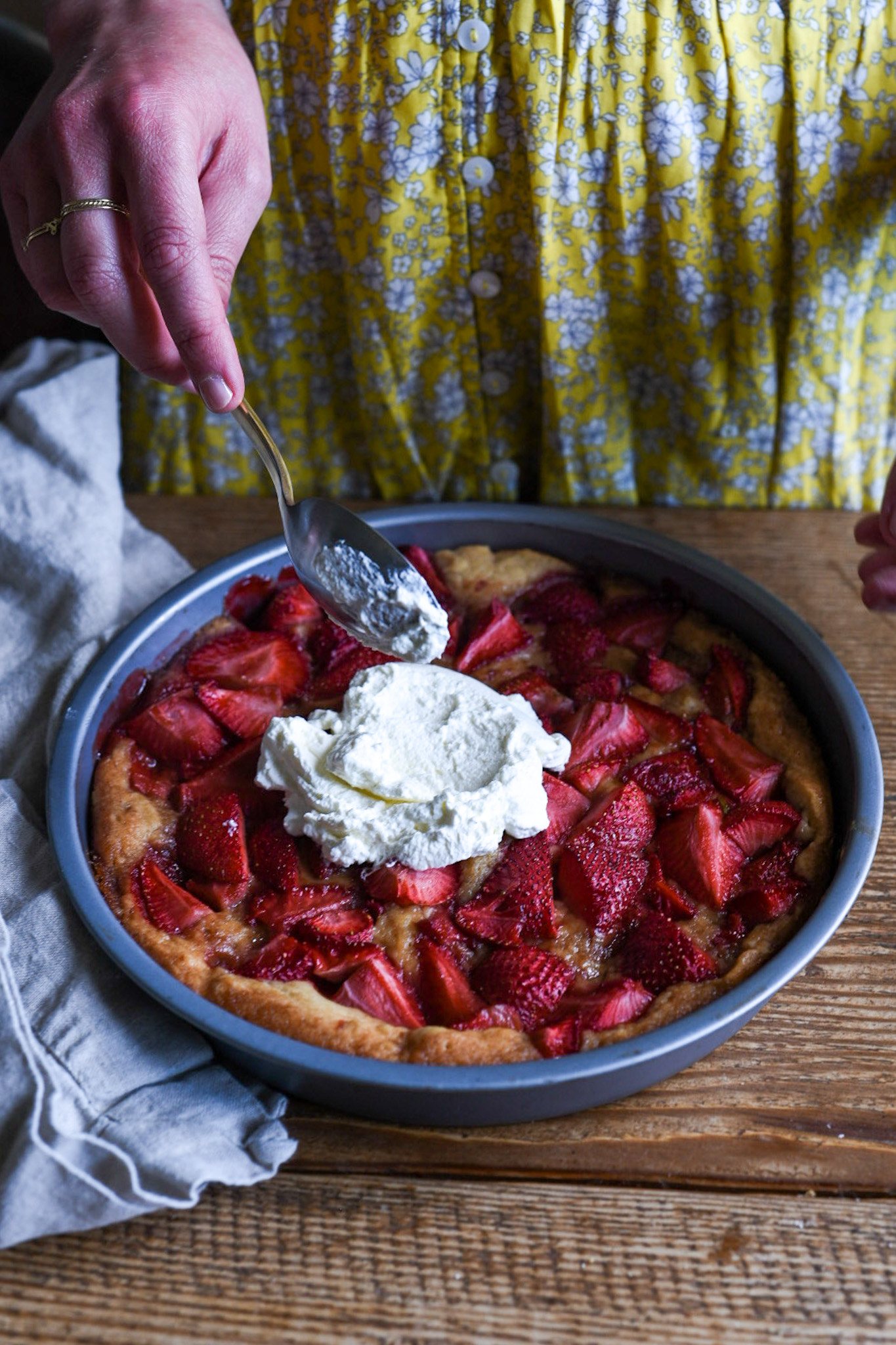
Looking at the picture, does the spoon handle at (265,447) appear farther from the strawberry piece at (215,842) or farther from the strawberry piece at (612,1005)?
the strawberry piece at (612,1005)

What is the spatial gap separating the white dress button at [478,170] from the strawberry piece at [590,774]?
100 centimetres

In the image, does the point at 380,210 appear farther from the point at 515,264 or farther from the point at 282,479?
the point at 282,479

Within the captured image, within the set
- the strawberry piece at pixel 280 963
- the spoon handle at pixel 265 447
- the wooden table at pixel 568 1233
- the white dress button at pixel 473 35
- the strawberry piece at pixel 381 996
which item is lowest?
the wooden table at pixel 568 1233

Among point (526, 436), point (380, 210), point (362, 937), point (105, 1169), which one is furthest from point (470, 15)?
point (105, 1169)

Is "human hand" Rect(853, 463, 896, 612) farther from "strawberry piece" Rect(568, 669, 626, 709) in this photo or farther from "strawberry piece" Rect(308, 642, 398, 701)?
"strawberry piece" Rect(308, 642, 398, 701)

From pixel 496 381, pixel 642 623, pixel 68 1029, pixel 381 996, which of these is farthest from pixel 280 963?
pixel 496 381

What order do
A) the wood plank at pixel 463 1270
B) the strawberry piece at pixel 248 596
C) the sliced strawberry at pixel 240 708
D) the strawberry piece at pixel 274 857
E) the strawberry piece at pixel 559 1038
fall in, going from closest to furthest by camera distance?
the wood plank at pixel 463 1270, the strawberry piece at pixel 559 1038, the strawberry piece at pixel 274 857, the sliced strawberry at pixel 240 708, the strawberry piece at pixel 248 596

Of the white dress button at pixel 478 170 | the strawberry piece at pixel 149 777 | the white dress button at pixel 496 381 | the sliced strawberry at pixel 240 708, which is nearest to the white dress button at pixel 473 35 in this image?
the white dress button at pixel 478 170

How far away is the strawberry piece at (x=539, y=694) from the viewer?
1.71 meters

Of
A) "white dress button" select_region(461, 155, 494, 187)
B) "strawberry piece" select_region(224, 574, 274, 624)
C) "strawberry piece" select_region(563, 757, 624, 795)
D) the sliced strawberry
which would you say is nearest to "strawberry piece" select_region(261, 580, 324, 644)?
"strawberry piece" select_region(224, 574, 274, 624)

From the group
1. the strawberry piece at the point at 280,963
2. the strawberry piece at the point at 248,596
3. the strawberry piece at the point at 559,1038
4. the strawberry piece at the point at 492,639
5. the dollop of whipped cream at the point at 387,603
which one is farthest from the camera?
the strawberry piece at the point at 248,596

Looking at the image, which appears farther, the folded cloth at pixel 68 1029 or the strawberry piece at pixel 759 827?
the strawberry piece at pixel 759 827

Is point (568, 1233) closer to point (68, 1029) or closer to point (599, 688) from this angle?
point (68, 1029)

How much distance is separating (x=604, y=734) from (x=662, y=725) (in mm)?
105
